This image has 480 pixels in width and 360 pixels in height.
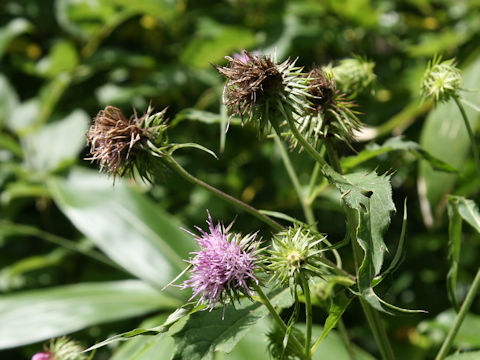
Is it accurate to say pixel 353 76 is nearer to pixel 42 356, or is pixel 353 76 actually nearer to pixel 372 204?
pixel 372 204

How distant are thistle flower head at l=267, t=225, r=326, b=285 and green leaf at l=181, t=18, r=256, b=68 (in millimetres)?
1394

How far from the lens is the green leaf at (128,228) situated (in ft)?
5.16

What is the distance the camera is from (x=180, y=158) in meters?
2.01

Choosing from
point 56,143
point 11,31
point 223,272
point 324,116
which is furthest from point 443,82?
point 11,31


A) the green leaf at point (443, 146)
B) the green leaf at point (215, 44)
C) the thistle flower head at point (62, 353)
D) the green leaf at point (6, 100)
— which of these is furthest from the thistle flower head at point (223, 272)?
the green leaf at point (6, 100)

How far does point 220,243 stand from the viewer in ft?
2.19

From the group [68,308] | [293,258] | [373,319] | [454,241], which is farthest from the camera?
[68,308]

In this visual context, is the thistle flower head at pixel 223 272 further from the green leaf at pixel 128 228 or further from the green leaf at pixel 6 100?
the green leaf at pixel 6 100

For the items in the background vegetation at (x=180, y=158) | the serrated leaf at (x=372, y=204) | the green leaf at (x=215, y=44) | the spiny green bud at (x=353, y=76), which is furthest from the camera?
the green leaf at (x=215, y=44)

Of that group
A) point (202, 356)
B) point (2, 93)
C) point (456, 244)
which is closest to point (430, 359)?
point (456, 244)

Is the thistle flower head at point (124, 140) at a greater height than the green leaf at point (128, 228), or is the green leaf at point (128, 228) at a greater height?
the green leaf at point (128, 228)

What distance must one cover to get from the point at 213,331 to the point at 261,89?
11.9 inches

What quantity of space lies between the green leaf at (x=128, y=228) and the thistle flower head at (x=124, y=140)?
83 centimetres

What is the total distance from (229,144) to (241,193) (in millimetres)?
193
